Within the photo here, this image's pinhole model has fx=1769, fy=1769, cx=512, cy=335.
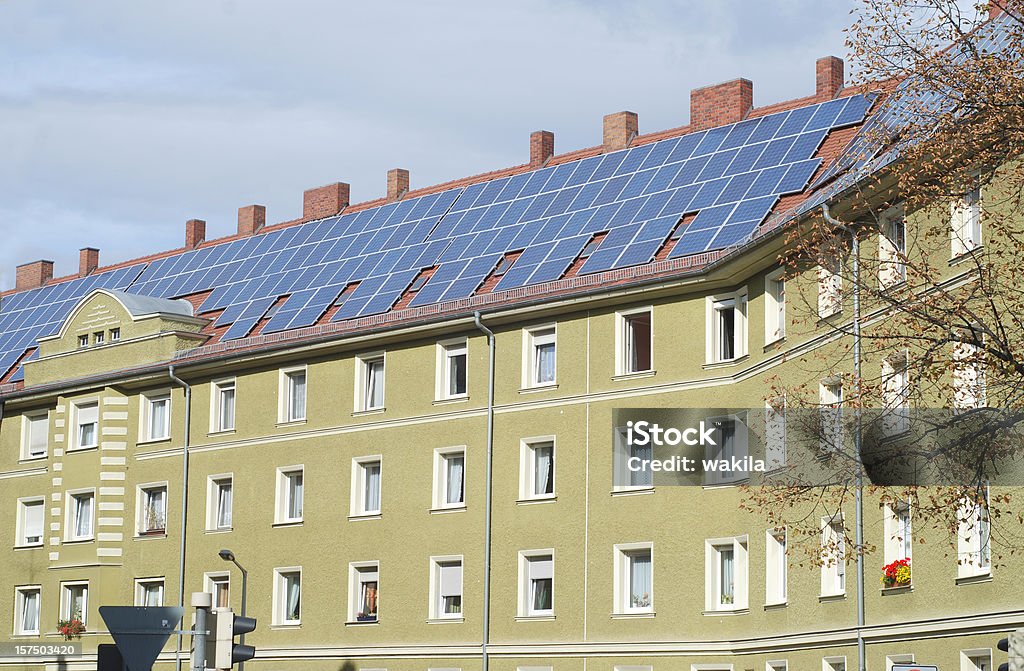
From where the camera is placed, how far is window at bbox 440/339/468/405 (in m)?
41.7

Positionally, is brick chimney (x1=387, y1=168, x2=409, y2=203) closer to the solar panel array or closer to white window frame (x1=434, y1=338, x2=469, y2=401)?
the solar panel array

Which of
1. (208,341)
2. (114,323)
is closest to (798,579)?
(208,341)

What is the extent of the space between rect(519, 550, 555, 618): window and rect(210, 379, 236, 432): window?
11.5 metres

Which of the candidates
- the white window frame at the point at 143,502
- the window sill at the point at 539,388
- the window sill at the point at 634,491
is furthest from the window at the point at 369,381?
the window sill at the point at 634,491

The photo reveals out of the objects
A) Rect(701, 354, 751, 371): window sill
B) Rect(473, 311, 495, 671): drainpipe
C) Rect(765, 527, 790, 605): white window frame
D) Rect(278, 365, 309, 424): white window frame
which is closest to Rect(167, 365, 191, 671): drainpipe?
Rect(278, 365, 309, 424): white window frame

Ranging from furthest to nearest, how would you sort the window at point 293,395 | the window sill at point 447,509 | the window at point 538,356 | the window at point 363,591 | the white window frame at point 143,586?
the white window frame at point 143,586
the window at point 293,395
the window at point 363,591
the window sill at point 447,509
the window at point 538,356

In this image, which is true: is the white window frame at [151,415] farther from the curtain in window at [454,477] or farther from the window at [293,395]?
the curtain in window at [454,477]

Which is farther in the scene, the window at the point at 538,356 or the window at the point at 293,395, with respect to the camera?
the window at the point at 293,395

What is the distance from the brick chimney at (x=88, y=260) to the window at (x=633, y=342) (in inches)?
1298

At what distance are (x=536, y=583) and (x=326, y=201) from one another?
20.9 meters

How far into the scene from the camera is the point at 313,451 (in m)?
44.5

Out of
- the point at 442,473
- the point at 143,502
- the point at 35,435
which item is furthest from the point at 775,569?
the point at 35,435

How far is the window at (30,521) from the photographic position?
52.0 metres

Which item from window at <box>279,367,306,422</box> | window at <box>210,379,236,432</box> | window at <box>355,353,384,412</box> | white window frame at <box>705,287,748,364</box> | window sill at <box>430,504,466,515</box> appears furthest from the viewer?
window at <box>210,379,236,432</box>
